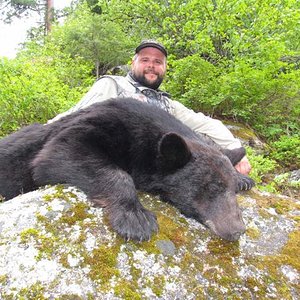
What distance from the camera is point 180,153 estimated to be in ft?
9.21

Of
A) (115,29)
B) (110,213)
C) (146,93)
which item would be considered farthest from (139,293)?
(115,29)

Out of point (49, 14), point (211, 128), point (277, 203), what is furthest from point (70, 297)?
point (49, 14)

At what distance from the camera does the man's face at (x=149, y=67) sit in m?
5.71

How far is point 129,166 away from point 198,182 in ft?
2.03

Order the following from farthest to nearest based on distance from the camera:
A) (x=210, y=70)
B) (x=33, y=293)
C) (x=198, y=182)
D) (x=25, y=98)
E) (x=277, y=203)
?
(x=210, y=70) → (x=25, y=98) → (x=277, y=203) → (x=198, y=182) → (x=33, y=293)

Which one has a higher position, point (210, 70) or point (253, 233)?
point (210, 70)

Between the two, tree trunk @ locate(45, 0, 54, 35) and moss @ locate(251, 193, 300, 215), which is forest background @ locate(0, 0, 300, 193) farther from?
tree trunk @ locate(45, 0, 54, 35)

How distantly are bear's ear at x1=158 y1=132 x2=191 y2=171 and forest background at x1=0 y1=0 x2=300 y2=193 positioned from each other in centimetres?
374

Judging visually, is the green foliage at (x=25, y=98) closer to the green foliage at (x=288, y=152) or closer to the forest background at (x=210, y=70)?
the forest background at (x=210, y=70)

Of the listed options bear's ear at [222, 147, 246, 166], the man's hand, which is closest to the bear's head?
bear's ear at [222, 147, 246, 166]

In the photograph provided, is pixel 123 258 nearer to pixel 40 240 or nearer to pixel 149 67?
pixel 40 240

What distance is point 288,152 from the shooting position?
831 cm

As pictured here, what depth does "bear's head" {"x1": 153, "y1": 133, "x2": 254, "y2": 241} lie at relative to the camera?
262 cm

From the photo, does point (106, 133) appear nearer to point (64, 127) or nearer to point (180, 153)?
point (64, 127)
